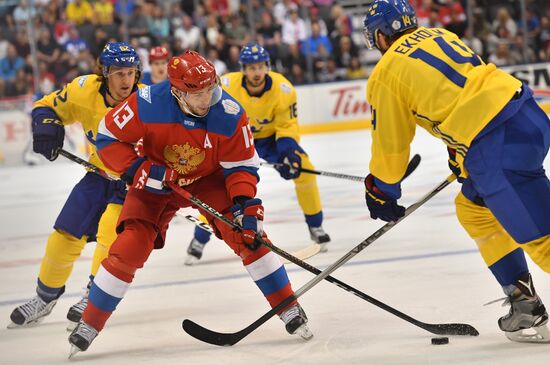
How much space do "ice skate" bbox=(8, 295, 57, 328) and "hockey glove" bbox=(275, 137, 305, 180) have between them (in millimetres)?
1950

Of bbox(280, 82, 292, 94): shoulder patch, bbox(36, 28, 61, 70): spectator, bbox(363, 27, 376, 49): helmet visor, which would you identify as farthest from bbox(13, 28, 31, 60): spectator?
bbox(363, 27, 376, 49): helmet visor

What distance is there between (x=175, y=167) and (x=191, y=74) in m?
0.40

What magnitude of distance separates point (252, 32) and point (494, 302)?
966 centimetres

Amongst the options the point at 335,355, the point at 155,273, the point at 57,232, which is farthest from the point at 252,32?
the point at 335,355

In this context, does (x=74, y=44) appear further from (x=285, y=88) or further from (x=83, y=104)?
(x=83, y=104)

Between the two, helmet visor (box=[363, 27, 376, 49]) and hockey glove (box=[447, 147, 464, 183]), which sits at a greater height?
helmet visor (box=[363, 27, 376, 49])

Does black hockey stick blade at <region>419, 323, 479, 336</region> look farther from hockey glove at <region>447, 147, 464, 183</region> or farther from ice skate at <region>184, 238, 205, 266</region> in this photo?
ice skate at <region>184, 238, 205, 266</region>

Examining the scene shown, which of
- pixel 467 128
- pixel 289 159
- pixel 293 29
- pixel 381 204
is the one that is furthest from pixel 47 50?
pixel 467 128

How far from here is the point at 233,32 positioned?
13.1 metres

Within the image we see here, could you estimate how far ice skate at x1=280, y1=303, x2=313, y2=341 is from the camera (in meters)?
3.60

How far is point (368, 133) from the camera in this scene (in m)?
12.3

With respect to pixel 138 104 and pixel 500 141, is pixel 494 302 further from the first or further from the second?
pixel 138 104

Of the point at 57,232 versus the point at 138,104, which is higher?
the point at 138,104

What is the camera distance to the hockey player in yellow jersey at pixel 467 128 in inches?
117
